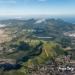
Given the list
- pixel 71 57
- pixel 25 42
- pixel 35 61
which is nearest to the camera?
pixel 35 61

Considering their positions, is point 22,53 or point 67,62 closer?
point 67,62

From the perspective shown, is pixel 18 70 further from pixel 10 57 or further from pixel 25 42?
pixel 25 42

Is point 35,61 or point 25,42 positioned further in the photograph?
point 25,42

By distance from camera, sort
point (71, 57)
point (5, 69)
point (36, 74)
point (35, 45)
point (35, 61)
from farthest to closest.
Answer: point (35, 45)
point (71, 57)
point (35, 61)
point (5, 69)
point (36, 74)

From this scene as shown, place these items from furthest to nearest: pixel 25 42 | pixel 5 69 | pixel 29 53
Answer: pixel 25 42 → pixel 29 53 → pixel 5 69

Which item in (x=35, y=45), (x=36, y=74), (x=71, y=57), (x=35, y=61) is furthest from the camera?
(x=35, y=45)

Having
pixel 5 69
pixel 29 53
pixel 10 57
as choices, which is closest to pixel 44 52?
pixel 29 53

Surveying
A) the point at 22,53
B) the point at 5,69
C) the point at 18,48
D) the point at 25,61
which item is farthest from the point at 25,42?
the point at 5,69

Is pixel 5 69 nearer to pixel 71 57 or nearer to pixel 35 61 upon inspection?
pixel 35 61

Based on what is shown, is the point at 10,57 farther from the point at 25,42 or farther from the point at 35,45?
the point at 25,42
